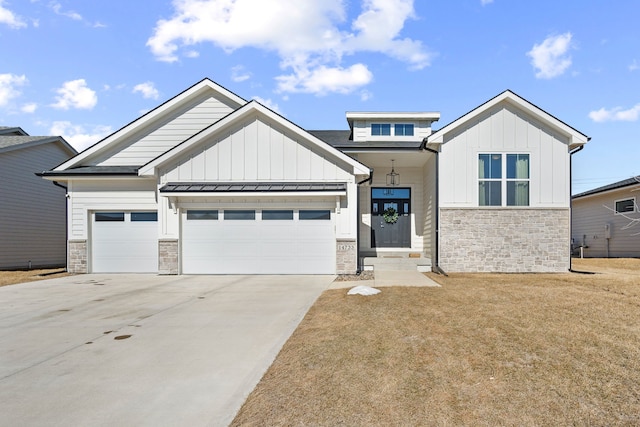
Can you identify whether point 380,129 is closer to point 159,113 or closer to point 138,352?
point 159,113

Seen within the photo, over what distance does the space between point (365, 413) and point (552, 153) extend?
1230 centimetres

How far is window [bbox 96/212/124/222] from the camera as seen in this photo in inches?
545

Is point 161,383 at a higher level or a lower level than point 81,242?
lower

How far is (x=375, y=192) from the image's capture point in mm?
15898

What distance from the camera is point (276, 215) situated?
41.9 feet

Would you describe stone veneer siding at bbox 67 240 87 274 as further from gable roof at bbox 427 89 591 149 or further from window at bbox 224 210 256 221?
gable roof at bbox 427 89 591 149

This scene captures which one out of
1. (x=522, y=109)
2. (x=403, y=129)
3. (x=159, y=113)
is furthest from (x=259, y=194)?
(x=522, y=109)

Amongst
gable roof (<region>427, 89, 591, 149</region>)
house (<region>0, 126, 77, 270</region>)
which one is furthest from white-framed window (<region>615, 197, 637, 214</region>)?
house (<region>0, 126, 77, 270</region>)

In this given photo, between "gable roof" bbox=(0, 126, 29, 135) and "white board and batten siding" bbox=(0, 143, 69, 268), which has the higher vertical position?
"gable roof" bbox=(0, 126, 29, 135)

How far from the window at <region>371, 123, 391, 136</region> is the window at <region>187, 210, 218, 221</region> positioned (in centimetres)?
793

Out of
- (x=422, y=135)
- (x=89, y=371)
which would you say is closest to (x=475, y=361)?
(x=89, y=371)

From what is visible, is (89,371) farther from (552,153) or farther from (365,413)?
(552,153)

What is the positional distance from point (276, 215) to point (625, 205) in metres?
17.2

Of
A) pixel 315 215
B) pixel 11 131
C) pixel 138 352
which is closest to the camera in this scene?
pixel 138 352
